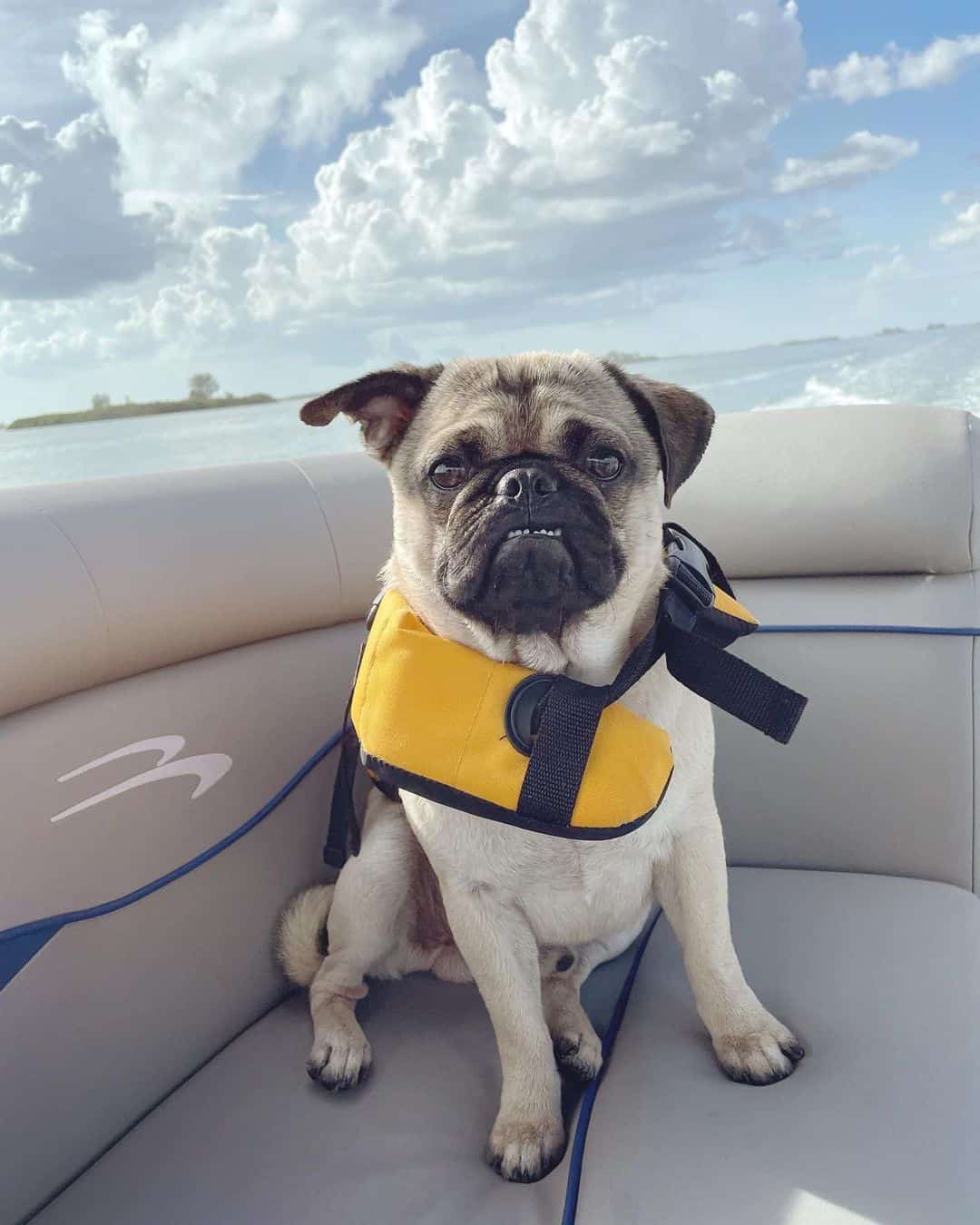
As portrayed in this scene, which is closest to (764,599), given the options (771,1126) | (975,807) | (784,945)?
(975,807)

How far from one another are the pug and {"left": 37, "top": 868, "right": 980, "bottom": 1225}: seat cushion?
60mm

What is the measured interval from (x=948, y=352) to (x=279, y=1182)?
6593mm

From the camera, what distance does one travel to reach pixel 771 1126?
1.18m

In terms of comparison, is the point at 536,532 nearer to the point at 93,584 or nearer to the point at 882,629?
the point at 93,584

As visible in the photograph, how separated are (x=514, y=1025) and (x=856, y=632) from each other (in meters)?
0.99

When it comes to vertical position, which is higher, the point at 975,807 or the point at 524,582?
the point at 524,582

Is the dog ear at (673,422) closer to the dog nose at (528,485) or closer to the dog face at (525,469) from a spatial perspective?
the dog face at (525,469)

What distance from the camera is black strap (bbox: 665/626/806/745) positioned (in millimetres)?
1306

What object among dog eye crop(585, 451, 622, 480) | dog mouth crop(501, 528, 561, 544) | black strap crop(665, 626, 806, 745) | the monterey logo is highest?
dog eye crop(585, 451, 622, 480)

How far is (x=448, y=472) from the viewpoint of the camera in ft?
4.44

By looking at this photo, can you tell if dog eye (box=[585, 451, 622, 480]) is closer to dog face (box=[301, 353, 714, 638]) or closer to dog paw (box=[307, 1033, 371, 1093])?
dog face (box=[301, 353, 714, 638])

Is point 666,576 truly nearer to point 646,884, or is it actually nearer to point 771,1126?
point 646,884

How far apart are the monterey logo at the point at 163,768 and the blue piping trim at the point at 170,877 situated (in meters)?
0.09

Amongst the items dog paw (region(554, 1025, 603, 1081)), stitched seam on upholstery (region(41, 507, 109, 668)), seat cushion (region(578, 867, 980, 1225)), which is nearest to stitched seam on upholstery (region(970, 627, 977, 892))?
seat cushion (region(578, 867, 980, 1225))
